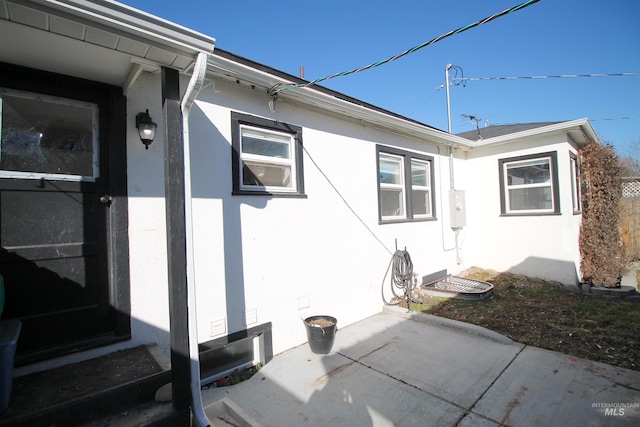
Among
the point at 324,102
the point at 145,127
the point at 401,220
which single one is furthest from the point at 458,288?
the point at 145,127

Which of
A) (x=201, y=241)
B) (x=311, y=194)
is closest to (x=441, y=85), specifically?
(x=311, y=194)

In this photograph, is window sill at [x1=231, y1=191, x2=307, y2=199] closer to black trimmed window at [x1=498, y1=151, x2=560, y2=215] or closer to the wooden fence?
black trimmed window at [x1=498, y1=151, x2=560, y2=215]

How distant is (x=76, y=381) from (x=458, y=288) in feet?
19.0

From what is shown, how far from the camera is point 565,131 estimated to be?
595 cm

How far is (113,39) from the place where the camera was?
1.89 meters

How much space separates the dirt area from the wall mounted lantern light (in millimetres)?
4558

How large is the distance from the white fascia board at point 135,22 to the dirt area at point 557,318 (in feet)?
15.4

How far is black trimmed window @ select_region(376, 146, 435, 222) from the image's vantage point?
537 cm

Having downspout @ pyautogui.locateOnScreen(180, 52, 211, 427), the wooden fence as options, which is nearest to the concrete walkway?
downspout @ pyautogui.locateOnScreen(180, 52, 211, 427)

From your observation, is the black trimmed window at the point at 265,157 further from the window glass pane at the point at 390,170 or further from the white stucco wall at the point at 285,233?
the window glass pane at the point at 390,170

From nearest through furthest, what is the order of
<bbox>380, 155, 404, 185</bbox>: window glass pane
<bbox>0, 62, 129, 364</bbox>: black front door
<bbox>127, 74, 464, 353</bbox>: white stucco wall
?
<bbox>0, 62, 129, 364</bbox>: black front door < <bbox>127, 74, 464, 353</bbox>: white stucco wall < <bbox>380, 155, 404, 185</bbox>: window glass pane

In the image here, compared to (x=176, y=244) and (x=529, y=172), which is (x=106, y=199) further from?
(x=529, y=172)

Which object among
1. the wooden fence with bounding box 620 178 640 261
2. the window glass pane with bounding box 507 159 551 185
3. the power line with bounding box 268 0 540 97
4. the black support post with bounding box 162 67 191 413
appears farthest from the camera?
the wooden fence with bounding box 620 178 640 261

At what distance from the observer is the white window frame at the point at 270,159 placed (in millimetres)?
3479
